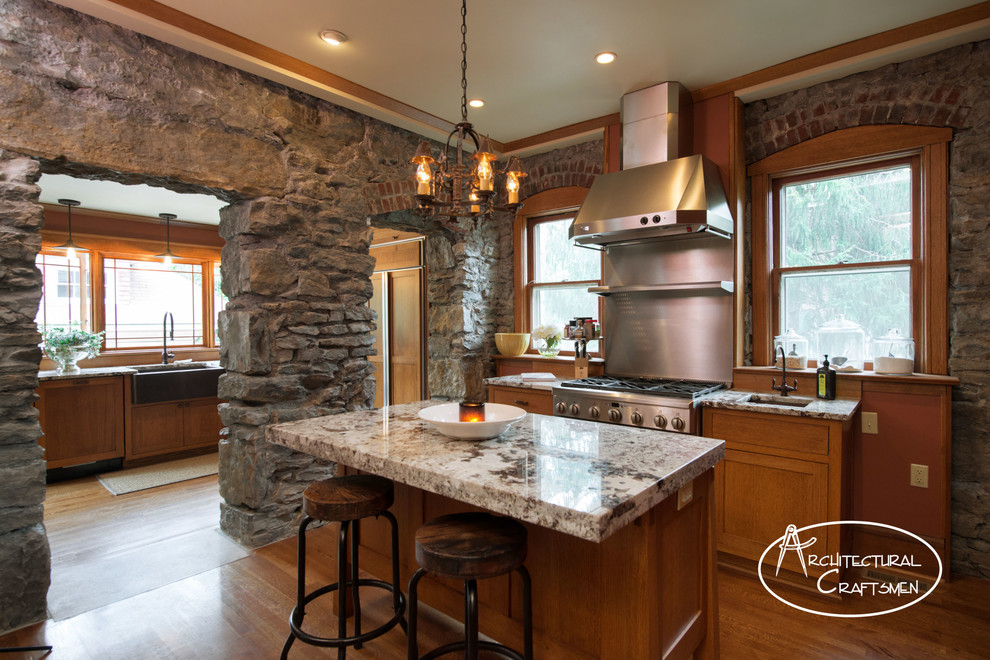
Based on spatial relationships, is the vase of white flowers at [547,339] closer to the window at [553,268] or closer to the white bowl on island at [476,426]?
the window at [553,268]

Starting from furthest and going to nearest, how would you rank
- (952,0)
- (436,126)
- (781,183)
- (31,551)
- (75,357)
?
(75,357) < (436,126) < (781,183) < (952,0) < (31,551)

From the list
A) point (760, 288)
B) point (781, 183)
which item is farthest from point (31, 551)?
point (781, 183)

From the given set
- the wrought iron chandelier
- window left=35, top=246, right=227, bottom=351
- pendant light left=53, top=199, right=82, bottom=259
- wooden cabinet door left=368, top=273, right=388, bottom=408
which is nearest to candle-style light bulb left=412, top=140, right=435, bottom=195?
the wrought iron chandelier

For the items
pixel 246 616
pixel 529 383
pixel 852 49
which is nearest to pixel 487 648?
pixel 246 616

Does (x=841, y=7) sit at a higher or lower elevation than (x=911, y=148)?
higher

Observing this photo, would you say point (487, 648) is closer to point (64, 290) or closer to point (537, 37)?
point (537, 37)

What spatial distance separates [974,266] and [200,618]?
4228 millimetres

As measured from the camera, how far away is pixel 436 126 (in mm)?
3908

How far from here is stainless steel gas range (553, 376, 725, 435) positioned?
2.87 m

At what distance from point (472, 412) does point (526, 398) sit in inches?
77.4

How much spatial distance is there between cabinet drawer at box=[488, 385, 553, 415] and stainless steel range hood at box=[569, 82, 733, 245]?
1.14 meters

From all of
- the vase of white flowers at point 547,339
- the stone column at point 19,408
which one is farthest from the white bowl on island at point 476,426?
the vase of white flowers at point 547,339

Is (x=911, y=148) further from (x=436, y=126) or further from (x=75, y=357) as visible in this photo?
(x=75, y=357)

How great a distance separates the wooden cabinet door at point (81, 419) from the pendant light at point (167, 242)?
4.70 ft
